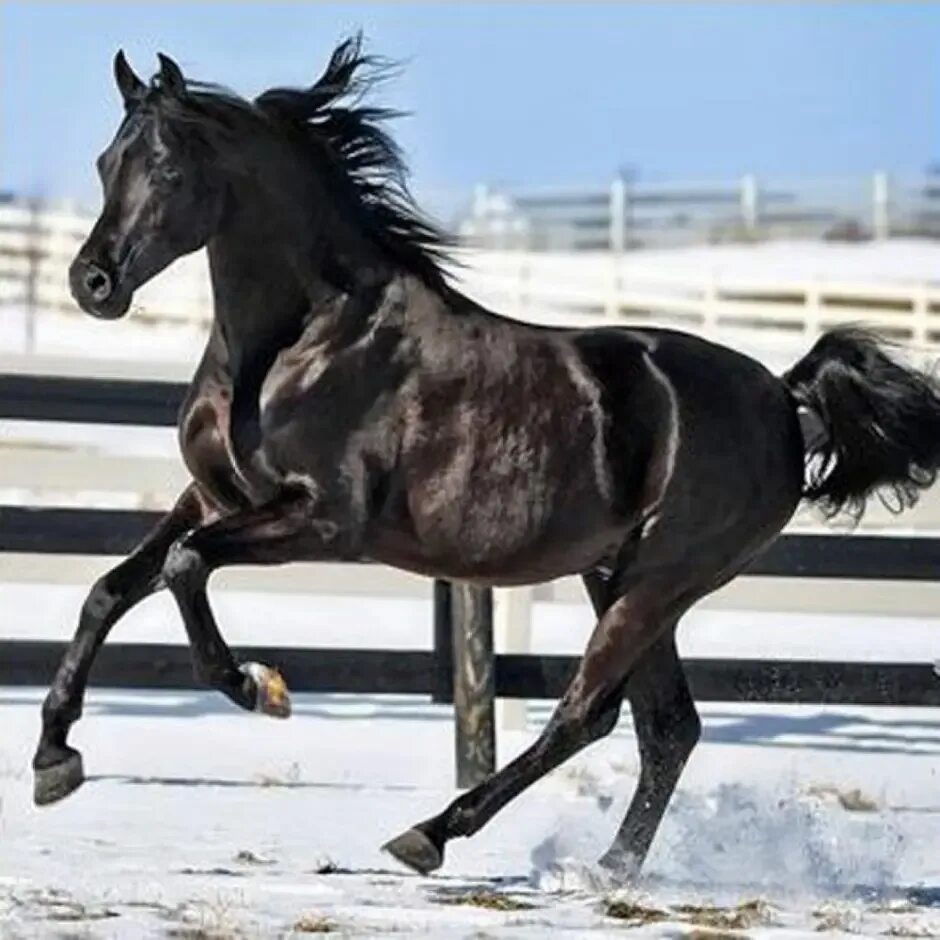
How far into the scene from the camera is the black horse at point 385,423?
6.00 m

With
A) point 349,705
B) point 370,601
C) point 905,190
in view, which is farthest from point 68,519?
point 905,190

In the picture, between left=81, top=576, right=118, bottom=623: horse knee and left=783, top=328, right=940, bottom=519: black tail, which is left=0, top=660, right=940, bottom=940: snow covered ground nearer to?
left=81, top=576, right=118, bottom=623: horse knee

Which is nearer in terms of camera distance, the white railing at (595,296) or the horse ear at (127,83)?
the horse ear at (127,83)

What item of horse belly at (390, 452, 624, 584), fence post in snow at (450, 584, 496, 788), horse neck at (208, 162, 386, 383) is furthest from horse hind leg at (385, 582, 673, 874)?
fence post in snow at (450, 584, 496, 788)

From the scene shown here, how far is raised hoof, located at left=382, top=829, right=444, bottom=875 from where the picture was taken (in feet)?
19.5

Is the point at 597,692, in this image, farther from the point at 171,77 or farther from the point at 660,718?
the point at 171,77

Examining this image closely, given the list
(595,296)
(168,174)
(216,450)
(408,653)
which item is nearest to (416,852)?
(216,450)

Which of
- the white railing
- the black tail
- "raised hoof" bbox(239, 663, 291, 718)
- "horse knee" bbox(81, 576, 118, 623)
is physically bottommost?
the white railing

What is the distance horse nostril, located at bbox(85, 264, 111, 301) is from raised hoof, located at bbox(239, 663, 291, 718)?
93 centimetres

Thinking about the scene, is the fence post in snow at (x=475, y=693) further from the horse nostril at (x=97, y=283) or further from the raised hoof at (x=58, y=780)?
the horse nostril at (x=97, y=283)

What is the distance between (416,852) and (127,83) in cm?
195

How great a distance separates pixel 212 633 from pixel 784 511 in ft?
4.97

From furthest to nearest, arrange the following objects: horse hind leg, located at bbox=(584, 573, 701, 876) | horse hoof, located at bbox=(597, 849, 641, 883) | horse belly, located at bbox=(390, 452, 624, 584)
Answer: horse hind leg, located at bbox=(584, 573, 701, 876), horse hoof, located at bbox=(597, 849, 641, 883), horse belly, located at bbox=(390, 452, 624, 584)

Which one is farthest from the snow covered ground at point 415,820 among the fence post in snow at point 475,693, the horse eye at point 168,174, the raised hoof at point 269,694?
the horse eye at point 168,174
